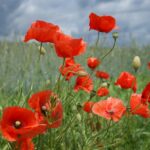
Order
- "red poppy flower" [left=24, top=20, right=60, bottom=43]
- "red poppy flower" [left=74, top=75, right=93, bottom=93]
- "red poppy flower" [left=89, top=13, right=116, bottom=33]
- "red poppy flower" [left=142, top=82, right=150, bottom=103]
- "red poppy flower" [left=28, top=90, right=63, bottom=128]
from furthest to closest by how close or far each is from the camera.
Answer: "red poppy flower" [left=74, top=75, right=93, bottom=93] → "red poppy flower" [left=89, top=13, right=116, bottom=33] → "red poppy flower" [left=142, top=82, right=150, bottom=103] → "red poppy flower" [left=24, top=20, right=60, bottom=43] → "red poppy flower" [left=28, top=90, right=63, bottom=128]

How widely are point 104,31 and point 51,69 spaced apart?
4695 mm

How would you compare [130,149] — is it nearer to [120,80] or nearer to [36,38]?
[120,80]

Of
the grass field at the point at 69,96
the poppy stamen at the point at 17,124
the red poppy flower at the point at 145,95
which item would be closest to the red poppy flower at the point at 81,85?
the grass field at the point at 69,96

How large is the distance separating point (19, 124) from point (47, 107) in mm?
242

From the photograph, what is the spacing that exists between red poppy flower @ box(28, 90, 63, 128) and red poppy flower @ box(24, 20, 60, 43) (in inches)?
12.2

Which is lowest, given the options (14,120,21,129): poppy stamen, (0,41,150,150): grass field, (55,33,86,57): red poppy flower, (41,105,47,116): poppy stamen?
(0,41,150,150): grass field

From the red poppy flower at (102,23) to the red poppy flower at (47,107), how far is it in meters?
0.77

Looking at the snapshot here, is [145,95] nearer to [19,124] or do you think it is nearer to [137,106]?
[137,106]

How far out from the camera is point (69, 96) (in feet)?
9.10

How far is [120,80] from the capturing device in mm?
3176

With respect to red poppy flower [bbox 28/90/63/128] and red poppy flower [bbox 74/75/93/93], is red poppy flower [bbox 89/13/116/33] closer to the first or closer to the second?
red poppy flower [bbox 74/75/93/93]

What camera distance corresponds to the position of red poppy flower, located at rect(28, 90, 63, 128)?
6.22 feet

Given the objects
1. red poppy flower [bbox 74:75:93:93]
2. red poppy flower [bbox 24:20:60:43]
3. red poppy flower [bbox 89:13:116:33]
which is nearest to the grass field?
red poppy flower [bbox 74:75:93:93]

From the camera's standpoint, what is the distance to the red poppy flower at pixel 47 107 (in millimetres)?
1895
